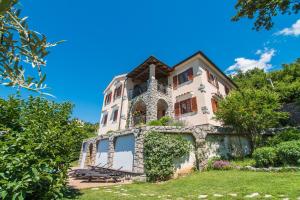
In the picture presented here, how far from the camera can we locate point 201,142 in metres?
12.1

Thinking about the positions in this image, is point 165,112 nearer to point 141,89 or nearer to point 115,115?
point 141,89

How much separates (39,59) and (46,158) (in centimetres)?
283

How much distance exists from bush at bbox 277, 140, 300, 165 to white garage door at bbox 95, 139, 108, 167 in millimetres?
12842

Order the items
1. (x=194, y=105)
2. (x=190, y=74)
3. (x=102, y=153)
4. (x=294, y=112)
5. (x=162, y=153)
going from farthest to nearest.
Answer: (x=294, y=112) < (x=190, y=74) < (x=102, y=153) < (x=194, y=105) < (x=162, y=153)

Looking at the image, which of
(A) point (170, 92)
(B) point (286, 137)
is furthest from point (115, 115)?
(B) point (286, 137)

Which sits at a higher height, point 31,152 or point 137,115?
point 137,115

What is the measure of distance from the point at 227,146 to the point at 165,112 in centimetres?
694

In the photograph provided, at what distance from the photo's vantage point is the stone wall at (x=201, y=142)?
11.3 metres

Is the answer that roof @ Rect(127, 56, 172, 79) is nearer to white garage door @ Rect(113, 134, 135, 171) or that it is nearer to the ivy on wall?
white garage door @ Rect(113, 134, 135, 171)

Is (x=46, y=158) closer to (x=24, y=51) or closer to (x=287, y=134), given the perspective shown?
(x=24, y=51)

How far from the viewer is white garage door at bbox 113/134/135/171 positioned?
12188 millimetres

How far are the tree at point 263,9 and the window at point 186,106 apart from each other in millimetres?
Result: 7500

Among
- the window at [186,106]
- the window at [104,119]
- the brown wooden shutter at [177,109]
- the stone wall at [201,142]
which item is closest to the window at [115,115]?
the window at [104,119]

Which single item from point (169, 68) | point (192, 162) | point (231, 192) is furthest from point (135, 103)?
point (231, 192)
